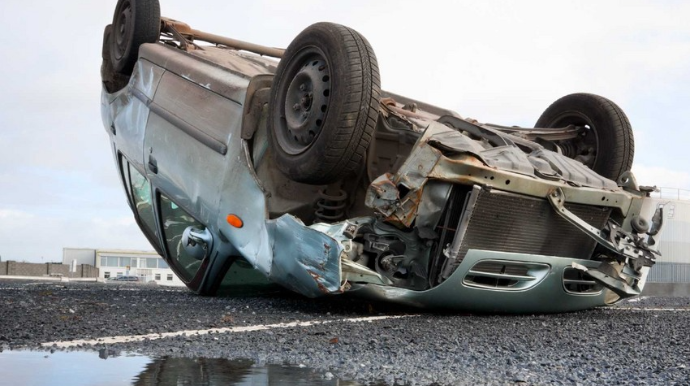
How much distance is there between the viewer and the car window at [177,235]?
7.76 metres

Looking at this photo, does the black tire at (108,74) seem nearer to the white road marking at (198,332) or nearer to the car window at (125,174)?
the car window at (125,174)

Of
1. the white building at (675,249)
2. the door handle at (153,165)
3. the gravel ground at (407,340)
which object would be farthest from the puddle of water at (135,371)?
the white building at (675,249)

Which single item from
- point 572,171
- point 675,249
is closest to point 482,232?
point 572,171

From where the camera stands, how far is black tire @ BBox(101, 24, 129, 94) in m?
8.77

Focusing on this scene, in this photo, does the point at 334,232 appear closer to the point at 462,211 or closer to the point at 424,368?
the point at 462,211

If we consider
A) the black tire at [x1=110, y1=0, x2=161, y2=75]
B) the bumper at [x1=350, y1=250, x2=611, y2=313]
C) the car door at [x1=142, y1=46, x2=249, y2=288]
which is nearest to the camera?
the bumper at [x1=350, y1=250, x2=611, y2=313]

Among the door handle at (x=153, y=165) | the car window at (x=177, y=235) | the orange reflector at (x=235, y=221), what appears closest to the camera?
the orange reflector at (x=235, y=221)

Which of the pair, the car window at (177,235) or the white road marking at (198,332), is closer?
the white road marking at (198,332)

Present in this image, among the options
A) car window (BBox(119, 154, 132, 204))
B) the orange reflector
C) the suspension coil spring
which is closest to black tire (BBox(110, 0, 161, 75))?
car window (BBox(119, 154, 132, 204))

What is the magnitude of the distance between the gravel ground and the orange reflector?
659 mm

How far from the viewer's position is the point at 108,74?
8883mm

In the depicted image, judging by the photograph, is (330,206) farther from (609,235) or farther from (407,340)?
(609,235)

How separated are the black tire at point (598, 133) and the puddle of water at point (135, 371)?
463 centimetres

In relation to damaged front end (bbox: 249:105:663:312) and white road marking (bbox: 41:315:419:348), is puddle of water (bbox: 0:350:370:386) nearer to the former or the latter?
white road marking (bbox: 41:315:419:348)
